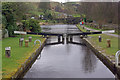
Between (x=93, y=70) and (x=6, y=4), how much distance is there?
90.9 feet

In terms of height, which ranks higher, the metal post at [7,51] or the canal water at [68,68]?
the metal post at [7,51]

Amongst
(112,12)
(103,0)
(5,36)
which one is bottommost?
(5,36)

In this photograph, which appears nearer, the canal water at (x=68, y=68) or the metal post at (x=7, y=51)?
the canal water at (x=68, y=68)

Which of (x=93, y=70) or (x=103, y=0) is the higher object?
(x=103, y=0)

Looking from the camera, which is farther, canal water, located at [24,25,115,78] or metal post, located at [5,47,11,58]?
metal post, located at [5,47,11,58]

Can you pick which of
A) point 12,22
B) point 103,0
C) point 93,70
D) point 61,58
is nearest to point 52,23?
point 103,0

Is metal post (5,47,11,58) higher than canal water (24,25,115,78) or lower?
higher

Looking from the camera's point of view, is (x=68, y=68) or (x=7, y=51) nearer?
(x=7, y=51)

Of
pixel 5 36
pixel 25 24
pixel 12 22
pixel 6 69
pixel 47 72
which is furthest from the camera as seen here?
pixel 25 24

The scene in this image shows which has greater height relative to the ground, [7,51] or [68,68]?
[7,51]

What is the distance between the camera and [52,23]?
315ft

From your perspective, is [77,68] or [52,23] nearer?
[77,68]

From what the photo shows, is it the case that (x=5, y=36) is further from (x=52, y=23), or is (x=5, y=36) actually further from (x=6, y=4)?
(x=52, y=23)

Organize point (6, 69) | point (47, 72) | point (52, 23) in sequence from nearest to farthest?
point (6, 69) < point (47, 72) < point (52, 23)
